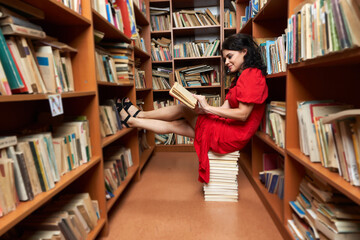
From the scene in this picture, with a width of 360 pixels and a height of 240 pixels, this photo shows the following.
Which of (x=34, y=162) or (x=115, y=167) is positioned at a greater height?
(x=34, y=162)

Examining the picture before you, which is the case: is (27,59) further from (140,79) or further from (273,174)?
(140,79)

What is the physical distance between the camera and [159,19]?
3.20 meters

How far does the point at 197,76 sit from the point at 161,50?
60 centimetres

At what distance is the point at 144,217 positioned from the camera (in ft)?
5.18

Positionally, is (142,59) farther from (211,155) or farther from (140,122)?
(211,155)

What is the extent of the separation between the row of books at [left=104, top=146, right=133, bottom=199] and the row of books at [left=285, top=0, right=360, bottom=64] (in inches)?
51.5

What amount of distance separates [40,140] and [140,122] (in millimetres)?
1167

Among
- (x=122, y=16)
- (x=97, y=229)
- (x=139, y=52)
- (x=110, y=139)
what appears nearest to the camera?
(x=97, y=229)

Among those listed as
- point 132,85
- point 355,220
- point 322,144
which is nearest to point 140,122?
point 132,85

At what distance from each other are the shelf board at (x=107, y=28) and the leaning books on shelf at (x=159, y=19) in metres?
1.31

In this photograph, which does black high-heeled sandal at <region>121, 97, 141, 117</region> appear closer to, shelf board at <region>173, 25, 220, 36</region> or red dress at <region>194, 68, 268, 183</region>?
red dress at <region>194, 68, 268, 183</region>

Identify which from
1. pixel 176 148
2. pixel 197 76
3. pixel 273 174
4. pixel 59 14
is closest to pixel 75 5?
pixel 59 14

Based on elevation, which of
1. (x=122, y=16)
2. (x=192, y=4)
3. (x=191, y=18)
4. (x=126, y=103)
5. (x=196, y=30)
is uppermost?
(x=192, y=4)

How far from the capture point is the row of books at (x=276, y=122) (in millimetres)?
1480
